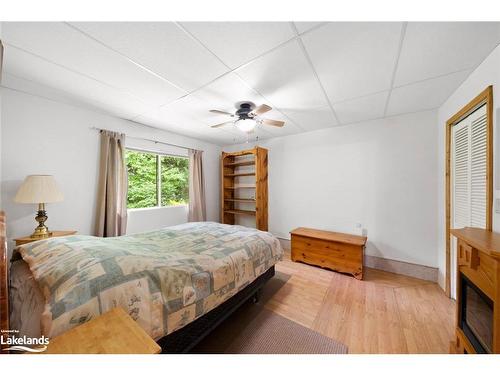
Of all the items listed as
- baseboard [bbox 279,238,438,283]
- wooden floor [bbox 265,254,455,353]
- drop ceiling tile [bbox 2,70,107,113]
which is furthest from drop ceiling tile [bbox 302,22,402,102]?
drop ceiling tile [bbox 2,70,107,113]

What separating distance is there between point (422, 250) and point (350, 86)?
96.6 inches

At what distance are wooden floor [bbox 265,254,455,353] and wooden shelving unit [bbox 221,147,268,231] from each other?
1614mm

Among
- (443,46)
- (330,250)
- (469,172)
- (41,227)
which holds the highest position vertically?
(443,46)

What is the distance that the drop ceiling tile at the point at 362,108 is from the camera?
7.08 ft

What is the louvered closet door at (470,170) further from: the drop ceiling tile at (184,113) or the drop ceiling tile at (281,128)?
the drop ceiling tile at (184,113)

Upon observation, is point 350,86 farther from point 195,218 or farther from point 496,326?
point 195,218

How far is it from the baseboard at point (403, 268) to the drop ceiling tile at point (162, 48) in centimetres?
337

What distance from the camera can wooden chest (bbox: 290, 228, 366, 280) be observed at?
100 inches

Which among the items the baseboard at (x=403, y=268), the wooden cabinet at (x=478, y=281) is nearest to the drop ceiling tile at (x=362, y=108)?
the wooden cabinet at (x=478, y=281)

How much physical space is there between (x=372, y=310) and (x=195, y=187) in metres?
3.45

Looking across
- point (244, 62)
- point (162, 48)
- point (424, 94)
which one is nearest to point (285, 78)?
point (244, 62)

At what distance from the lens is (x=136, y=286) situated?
3.48ft

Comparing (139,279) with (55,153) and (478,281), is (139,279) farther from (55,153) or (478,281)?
(55,153)
